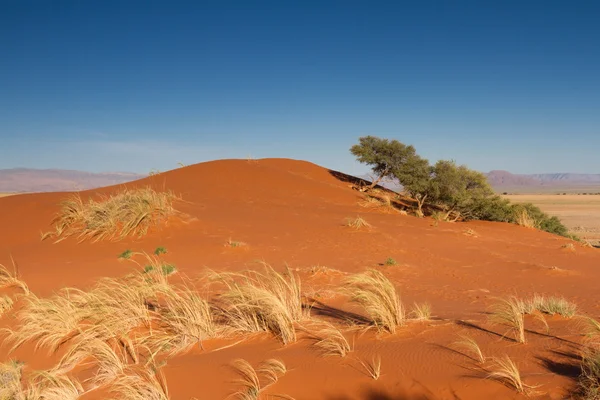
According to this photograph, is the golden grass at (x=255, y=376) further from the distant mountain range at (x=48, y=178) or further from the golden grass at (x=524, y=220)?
the distant mountain range at (x=48, y=178)

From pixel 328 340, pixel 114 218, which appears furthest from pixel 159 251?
pixel 328 340

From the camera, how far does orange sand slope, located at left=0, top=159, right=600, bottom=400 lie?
147 inches

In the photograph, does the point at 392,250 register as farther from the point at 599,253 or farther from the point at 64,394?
the point at 64,394

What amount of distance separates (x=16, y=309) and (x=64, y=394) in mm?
4544

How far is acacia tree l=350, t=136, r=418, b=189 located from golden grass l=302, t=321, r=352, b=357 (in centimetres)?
2337

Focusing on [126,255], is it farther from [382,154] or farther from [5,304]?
[382,154]

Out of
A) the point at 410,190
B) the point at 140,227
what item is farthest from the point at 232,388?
the point at 410,190

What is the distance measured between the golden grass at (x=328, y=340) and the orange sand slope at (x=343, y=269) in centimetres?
11

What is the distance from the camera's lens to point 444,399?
10.7 ft

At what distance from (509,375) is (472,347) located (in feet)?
2.61

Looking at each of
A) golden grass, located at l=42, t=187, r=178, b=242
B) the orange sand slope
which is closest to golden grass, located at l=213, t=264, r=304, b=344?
the orange sand slope

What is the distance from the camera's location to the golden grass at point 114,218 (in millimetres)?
13867

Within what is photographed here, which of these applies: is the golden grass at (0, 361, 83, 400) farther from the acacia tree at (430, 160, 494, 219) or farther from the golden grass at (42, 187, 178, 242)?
the acacia tree at (430, 160, 494, 219)

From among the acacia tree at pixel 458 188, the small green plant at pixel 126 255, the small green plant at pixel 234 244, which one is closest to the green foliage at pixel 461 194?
the acacia tree at pixel 458 188
